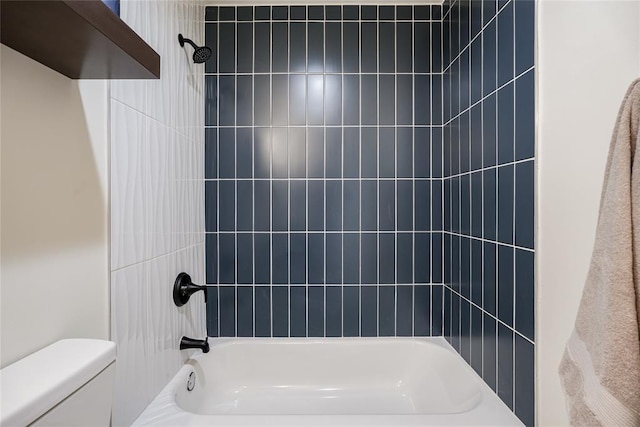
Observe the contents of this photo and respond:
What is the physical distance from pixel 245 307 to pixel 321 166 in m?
0.81

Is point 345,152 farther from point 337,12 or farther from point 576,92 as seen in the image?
point 576,92

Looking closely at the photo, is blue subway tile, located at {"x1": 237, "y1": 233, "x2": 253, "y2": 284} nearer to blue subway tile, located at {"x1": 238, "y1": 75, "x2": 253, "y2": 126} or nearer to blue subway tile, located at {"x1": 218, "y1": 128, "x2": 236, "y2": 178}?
blue subway tile, located at {"x1": 218, "y1": 128, "x2": 236, "y2": 178}

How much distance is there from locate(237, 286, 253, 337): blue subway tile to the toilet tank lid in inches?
44.8

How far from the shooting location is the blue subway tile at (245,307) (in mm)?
2006

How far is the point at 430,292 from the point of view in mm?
2021

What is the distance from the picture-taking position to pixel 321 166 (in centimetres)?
199

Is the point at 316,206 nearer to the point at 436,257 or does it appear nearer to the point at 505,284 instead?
the point at 436,257

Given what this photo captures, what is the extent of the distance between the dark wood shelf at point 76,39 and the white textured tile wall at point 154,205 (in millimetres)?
238

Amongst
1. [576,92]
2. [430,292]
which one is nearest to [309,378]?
[430,292]

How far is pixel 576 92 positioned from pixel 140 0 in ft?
4.21

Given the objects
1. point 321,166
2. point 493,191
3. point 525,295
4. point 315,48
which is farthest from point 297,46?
point 525,295

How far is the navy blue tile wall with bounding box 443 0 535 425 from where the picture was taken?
3.77 ft

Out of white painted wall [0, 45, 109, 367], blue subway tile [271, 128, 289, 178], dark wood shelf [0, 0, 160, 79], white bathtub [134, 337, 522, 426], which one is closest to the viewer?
dark wood shelf [0, 0, 160, 79]

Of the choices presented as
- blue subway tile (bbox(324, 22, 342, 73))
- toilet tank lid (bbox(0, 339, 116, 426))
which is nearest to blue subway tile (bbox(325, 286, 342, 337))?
blue subway tile (bbox(324, 22, 342, 73))
